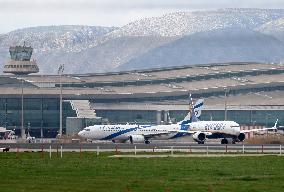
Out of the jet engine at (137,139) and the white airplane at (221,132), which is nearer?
the white airplane at (221,132)

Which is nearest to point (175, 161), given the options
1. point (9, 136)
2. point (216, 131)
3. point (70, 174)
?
point (70, 174)

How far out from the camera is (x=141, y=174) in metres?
71.4

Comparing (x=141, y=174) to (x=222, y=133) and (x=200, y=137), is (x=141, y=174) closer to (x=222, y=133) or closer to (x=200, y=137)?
(x=222, y=133)

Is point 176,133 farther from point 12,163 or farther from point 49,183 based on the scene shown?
point 49,183

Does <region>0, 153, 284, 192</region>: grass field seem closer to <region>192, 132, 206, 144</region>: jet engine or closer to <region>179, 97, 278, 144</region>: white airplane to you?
<region>179, 97, 278, 144</region>: white airplane

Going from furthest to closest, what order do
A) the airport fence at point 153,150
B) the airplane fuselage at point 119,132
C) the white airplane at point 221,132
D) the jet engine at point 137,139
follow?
the airplane fuselage at point 119,132 → the jet engine at point 137,139 → the white airplane at point 221,132 → the airport fence at point 153,150

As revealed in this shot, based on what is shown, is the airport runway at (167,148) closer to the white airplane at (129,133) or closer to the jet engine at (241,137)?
the jet engine at (241,137)

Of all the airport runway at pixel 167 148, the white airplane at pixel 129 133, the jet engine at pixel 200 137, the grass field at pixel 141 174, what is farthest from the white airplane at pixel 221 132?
the grass field at pixel 141 174

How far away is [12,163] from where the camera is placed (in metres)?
83.6

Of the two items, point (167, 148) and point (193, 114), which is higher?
point (193, 114)

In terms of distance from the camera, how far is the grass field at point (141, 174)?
202 ft

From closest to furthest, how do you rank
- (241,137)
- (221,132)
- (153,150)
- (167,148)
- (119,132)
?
(153,150) → (167,148) → (241,137) → (221,132) → (119,132)

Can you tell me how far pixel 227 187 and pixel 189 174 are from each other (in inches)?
419

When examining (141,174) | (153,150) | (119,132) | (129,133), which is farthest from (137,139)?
(141,174)
